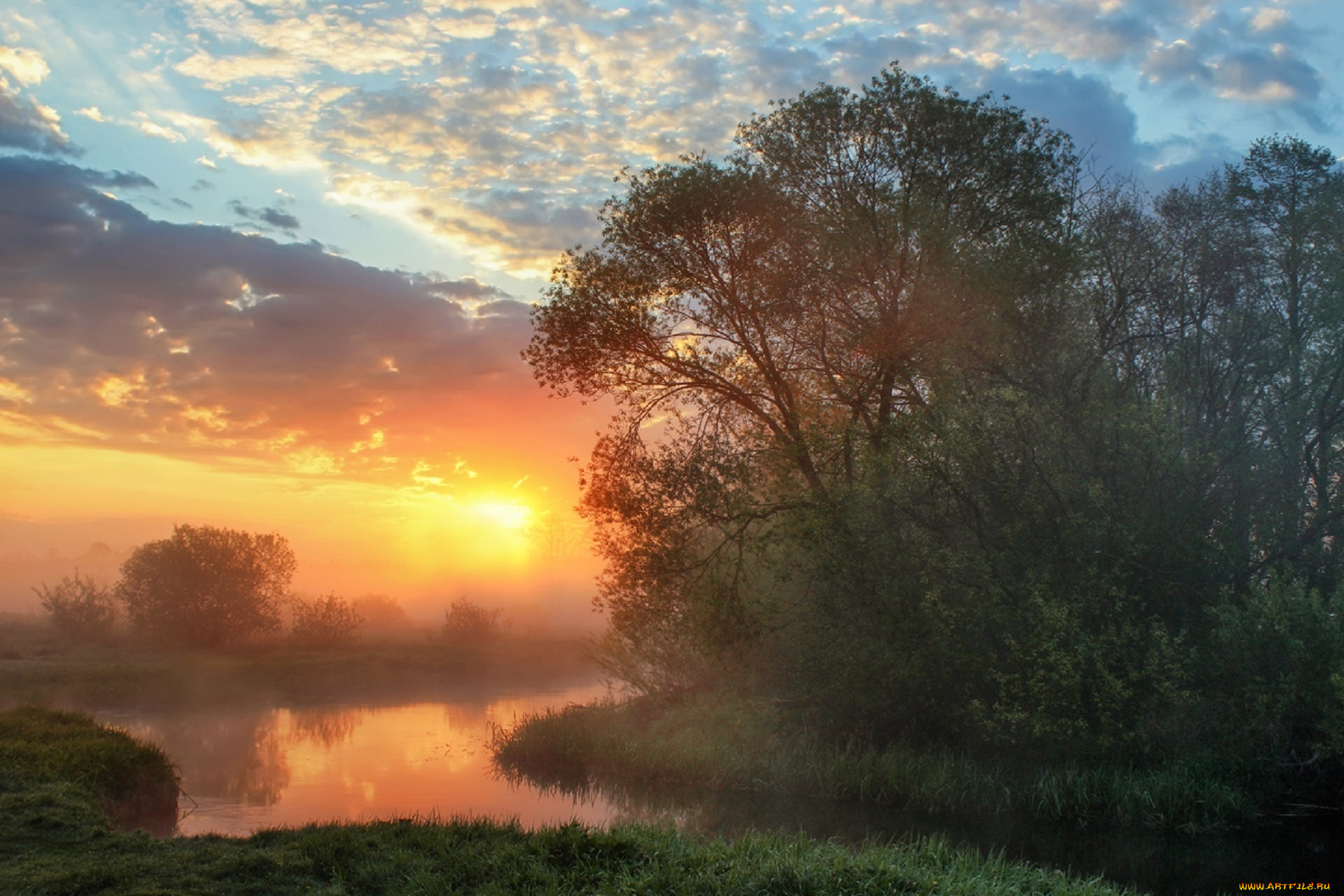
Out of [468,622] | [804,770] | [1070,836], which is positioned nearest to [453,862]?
[804,770]

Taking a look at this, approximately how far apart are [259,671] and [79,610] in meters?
13.1

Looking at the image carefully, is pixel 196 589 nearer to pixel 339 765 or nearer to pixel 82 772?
pixel 339 765

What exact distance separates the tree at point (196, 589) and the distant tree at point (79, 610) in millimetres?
1732

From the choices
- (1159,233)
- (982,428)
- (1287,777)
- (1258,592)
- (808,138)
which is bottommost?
(1287,777)

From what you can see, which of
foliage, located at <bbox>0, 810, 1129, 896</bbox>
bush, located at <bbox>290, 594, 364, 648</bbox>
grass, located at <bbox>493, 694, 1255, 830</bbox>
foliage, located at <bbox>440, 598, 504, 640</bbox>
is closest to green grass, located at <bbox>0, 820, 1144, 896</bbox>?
foliage, located at <bbox>0, 810, 1129, 896</bbox>

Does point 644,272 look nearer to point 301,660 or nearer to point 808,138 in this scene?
point 808,138

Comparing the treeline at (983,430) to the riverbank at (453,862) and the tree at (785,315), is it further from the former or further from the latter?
the riverbank at (453,862)

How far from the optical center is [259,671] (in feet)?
147

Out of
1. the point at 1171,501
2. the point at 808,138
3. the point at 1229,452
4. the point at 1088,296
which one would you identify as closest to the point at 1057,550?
the point at 1171,501

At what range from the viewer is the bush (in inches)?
2050

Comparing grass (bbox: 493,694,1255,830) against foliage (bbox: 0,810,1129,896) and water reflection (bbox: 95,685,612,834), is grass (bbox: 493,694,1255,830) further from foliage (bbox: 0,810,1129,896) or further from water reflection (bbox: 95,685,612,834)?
foliage (bbox: 0,810,1129,896)

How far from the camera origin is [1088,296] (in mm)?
23766

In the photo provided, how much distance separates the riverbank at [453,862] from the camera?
1062cm

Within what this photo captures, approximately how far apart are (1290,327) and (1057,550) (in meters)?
9.29
